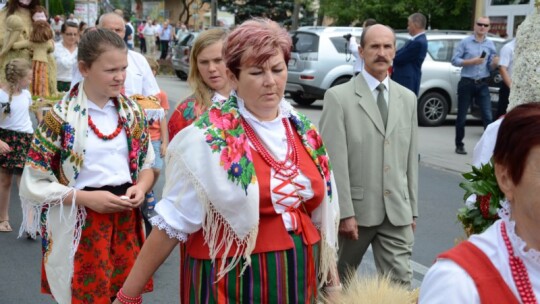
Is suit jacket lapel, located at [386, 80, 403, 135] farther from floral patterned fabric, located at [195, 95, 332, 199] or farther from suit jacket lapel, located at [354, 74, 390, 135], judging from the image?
floral patterned fabric, located at [195, 95, 332, 199]

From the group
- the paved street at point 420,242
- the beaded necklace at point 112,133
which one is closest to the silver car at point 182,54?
the paved street at point 420,242

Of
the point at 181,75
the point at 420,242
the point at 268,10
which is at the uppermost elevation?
the point at 268,10

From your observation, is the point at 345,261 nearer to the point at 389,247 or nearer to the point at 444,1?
the point at 389,247

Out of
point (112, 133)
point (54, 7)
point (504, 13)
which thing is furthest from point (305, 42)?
point (54, 7)

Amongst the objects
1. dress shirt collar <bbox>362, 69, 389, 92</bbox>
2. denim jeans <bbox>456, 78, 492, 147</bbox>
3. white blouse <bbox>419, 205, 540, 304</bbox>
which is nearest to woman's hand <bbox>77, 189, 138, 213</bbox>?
dress shirt collar <bbox>362, 69, 389, 92</bbox>

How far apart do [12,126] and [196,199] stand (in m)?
5.42

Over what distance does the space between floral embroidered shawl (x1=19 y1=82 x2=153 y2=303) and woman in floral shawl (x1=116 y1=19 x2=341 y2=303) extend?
105cm

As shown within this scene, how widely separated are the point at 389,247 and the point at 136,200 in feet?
4.87

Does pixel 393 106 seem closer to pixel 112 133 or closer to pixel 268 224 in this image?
pixel 112 133

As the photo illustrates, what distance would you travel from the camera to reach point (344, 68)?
17.5 m

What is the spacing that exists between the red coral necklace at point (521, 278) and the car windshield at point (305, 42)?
15849mm

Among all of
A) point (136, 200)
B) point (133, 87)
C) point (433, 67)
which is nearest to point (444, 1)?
point (433, 67)

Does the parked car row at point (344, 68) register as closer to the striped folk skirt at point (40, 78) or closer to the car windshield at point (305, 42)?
the car windshield at point (305, 42)

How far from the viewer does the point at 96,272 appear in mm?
4051
